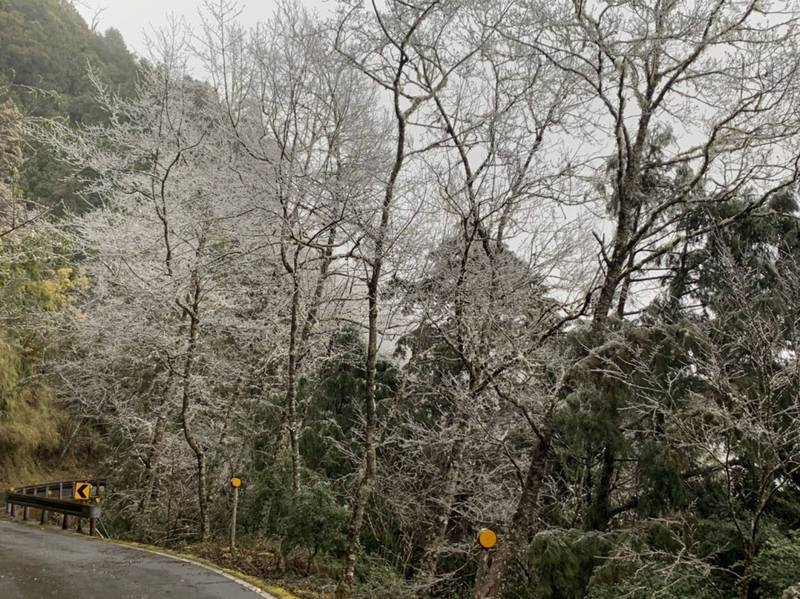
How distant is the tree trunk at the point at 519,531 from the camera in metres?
8.73

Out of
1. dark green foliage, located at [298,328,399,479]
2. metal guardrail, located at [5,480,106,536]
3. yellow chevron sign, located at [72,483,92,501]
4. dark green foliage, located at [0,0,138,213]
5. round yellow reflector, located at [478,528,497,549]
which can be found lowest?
metal guardrail, located at [5,480,106,536]

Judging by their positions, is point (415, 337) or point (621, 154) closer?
point (621, 154)

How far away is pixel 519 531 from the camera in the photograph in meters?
8.98

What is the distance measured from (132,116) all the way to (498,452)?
37.5 ft

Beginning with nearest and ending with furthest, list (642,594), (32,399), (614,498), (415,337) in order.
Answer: (642,594) < (614,498) < (415,337) < (32,399)

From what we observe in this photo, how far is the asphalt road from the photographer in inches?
294

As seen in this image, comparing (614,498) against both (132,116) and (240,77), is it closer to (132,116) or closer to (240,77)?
(240,77)

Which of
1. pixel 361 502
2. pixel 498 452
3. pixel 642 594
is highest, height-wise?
pixel 498 452

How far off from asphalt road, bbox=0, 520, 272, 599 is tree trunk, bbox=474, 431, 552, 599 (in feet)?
10.8

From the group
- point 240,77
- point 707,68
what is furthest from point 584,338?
point 240,77

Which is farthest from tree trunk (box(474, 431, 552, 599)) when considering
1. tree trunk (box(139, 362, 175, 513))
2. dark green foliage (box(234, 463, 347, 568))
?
tree trunk (box(139, 362, 175, 513))

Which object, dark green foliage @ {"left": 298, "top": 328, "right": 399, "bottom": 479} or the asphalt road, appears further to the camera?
dark green foliage @ {"left": 298, "top": 328, "right": 399, "bottom": 479}

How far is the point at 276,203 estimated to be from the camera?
9.73m

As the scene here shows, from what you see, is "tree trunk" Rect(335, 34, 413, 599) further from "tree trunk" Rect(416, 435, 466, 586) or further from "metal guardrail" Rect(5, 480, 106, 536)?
"metal guardrail" Rect(5, 480, 106, 536)
